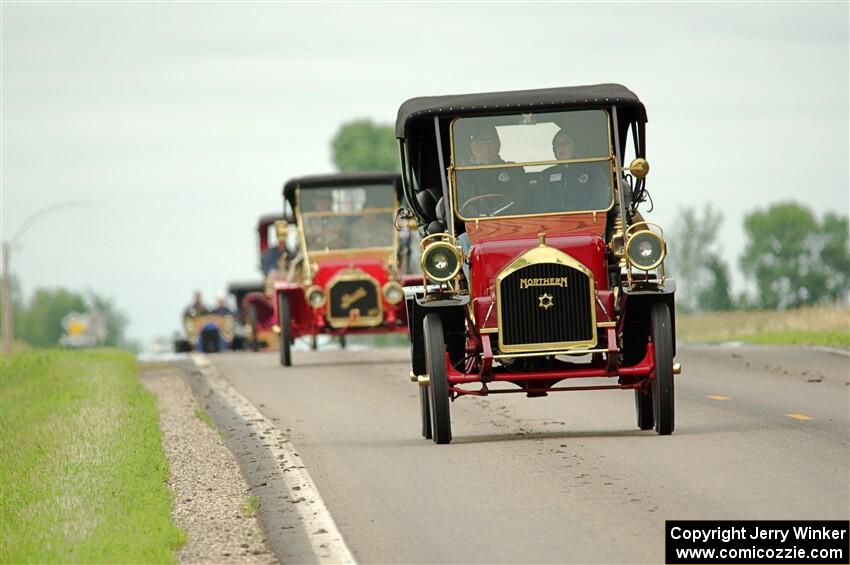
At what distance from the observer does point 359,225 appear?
96.4 feet

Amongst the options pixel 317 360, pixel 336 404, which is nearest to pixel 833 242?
pixel 317 360

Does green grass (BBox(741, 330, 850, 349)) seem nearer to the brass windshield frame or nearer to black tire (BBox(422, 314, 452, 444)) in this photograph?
the brass windshield frame

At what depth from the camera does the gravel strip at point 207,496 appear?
10.7 metres

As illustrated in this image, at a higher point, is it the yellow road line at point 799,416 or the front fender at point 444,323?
the front fender at point 444,323

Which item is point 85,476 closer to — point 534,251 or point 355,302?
point 534,251

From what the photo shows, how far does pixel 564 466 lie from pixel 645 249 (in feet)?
7.64

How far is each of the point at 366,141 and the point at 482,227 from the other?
106 m

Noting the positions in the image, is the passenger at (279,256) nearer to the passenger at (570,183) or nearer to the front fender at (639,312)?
the passenger at (570,183)

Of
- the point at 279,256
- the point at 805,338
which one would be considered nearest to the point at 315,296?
the point at 279,256

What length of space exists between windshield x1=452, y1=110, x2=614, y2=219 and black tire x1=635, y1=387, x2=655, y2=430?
163 cm

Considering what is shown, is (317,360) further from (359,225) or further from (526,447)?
(526,447)

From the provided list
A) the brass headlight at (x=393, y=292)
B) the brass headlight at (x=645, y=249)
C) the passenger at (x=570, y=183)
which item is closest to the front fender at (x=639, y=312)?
the brass headlight at (x=645, y=249)

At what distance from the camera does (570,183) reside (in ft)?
53.3

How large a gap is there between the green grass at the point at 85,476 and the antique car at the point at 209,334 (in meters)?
20.6
